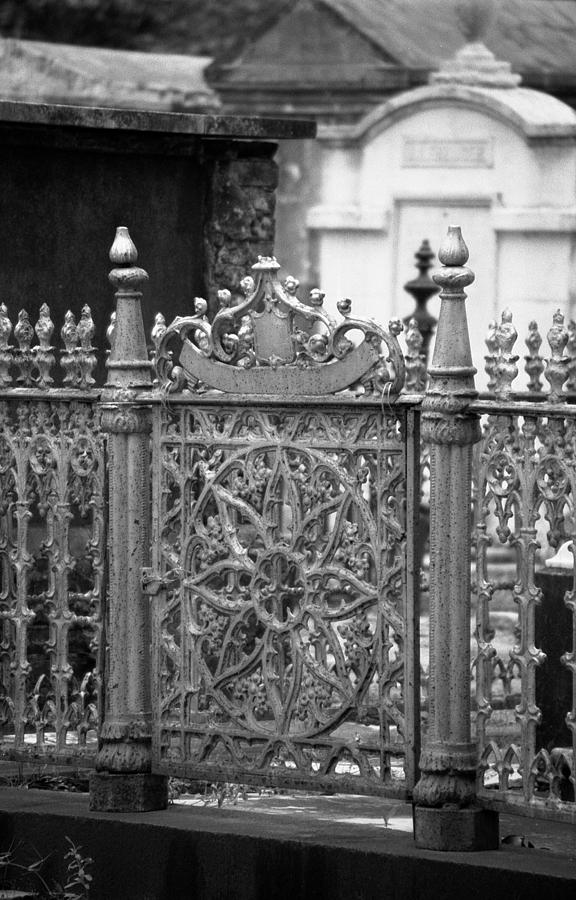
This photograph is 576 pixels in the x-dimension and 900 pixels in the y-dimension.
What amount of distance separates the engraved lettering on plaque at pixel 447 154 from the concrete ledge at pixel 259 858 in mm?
10208

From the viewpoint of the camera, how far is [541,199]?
54.0 feet

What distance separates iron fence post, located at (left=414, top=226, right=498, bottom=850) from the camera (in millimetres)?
6422

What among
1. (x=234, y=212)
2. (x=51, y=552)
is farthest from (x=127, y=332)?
(x=234, y=212)

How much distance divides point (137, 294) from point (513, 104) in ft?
33.0

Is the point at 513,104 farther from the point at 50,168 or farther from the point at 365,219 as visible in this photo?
the point at 50,168

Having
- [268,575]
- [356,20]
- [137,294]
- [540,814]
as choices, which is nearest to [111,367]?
[137,294]

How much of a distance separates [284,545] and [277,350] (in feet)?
1.73

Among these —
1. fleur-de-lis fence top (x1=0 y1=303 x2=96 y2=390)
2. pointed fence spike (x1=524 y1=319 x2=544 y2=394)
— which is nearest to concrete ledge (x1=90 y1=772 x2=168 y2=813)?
fleur-de-lis fence top (x1=0 y1=303 x2=96 y2=390)

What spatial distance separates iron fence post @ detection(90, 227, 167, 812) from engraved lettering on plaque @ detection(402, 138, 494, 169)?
1009 cm

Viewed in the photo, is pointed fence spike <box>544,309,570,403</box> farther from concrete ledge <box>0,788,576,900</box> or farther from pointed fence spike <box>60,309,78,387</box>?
pointed fence spike <box>60,309,78,387</box>

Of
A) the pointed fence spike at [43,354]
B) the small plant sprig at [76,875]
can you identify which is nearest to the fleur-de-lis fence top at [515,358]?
the pointed fence spike at [43,354]

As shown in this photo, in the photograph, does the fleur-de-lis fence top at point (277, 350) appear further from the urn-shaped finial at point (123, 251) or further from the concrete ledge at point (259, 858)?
the concrete ledge at point (259, 858)

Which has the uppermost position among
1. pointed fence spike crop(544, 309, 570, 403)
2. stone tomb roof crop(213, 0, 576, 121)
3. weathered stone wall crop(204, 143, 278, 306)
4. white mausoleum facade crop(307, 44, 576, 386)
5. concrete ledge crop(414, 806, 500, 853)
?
stone tomb roof crop(213, 0, 576, 121)

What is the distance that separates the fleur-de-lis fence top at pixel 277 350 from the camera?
260 inches
